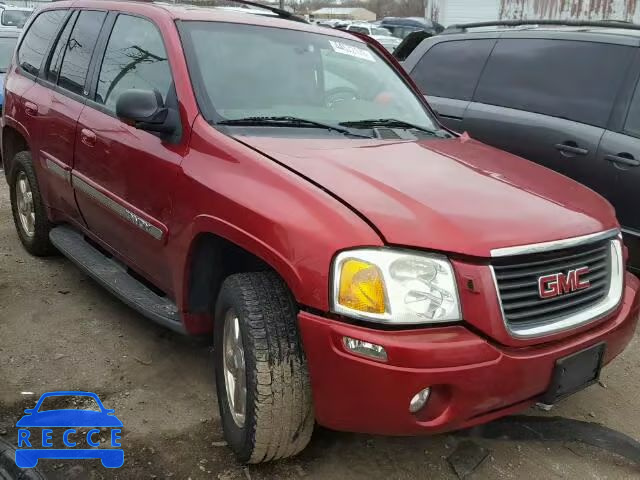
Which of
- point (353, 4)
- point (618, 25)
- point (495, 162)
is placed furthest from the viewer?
point (353, 4)

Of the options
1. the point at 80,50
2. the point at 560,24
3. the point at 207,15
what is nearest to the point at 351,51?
the point at 207,15

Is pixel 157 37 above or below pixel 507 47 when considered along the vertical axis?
above

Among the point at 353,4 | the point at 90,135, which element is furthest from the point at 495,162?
the point at 353,4

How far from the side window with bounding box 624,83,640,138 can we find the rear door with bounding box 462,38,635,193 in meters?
0.14

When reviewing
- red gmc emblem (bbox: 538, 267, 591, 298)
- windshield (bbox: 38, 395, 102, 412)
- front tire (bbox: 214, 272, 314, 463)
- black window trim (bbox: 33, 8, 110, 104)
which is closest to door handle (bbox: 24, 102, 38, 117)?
black window trim (bbox: 33, 8, 110, 104)

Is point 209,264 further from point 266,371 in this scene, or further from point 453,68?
point 453,68

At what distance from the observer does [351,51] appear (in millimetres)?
3768

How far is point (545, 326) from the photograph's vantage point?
7.41 feet

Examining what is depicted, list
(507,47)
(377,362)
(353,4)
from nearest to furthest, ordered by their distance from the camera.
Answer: (377,362), (507,47), (353,4)

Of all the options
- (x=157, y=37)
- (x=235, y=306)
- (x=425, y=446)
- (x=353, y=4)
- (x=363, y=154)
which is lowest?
(x=353, y=4)

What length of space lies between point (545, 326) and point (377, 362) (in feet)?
2.12

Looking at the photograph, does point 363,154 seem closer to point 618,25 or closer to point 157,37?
point 157,37

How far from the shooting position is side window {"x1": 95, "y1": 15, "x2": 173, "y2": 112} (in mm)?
3178

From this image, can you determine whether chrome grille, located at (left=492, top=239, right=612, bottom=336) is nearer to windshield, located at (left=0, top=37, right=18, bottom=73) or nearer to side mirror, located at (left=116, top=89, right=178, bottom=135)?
side mirror, located at (left=116, top=89, right=178, bottom=135)
